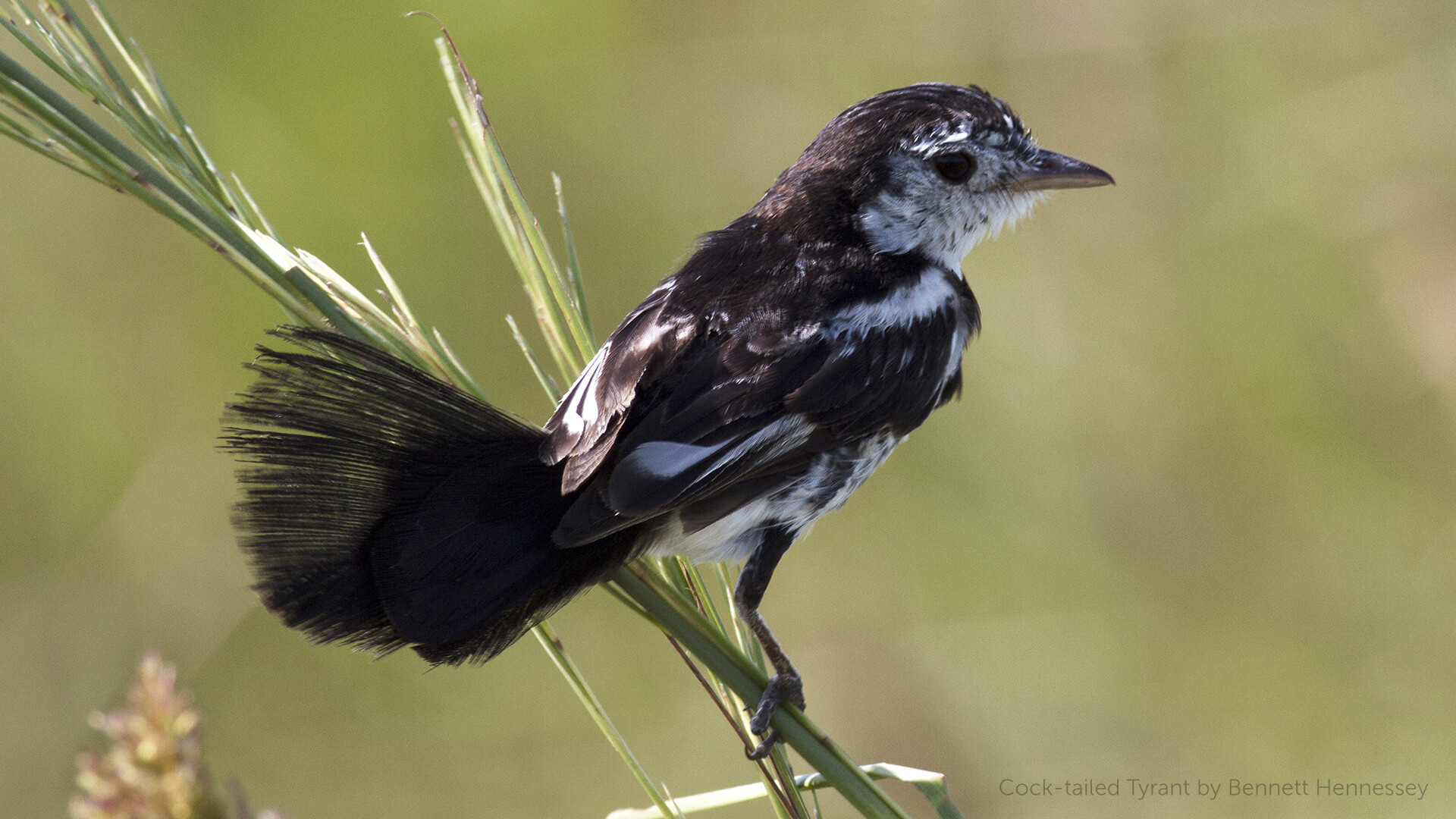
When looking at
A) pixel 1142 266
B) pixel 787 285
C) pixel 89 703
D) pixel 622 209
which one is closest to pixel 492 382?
pixel 622 209

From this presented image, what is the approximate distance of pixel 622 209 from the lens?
3955 millimetres

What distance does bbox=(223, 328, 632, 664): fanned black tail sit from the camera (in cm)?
165

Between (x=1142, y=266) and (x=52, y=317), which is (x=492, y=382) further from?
(x=1142, y=266)

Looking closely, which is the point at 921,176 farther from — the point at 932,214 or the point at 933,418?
the point at 933,418

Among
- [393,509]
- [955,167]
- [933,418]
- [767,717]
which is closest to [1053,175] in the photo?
[955,167]

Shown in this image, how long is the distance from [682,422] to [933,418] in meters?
1.94

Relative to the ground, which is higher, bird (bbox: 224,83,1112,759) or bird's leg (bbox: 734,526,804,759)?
bird (bbox: 224,83,1112,759)

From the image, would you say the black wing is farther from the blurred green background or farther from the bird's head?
the blurred green background

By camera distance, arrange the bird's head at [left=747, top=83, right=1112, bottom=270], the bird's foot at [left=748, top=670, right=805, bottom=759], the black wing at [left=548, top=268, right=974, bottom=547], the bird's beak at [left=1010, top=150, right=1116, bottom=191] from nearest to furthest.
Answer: the bird's foot at [left=748, top=670, right=805, bottom=759] → the black wing at [left=548, top=268, right=974, bottom=547] → the bird's head at [left=747, top=83, right=1112, bottom=270] → the bird's beak at [left=1010, top=150, right=1116, bottom=191]

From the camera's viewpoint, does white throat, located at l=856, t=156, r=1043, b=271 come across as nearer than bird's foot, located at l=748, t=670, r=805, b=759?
No

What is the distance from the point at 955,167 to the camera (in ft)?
8.51

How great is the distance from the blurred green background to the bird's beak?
1062 mm

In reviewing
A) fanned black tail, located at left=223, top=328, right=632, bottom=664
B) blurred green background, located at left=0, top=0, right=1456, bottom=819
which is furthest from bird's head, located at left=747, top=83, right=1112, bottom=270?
blurred green background, located at left=0, top=0, right=1456, bottom=819

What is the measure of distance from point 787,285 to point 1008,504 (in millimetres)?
1714
